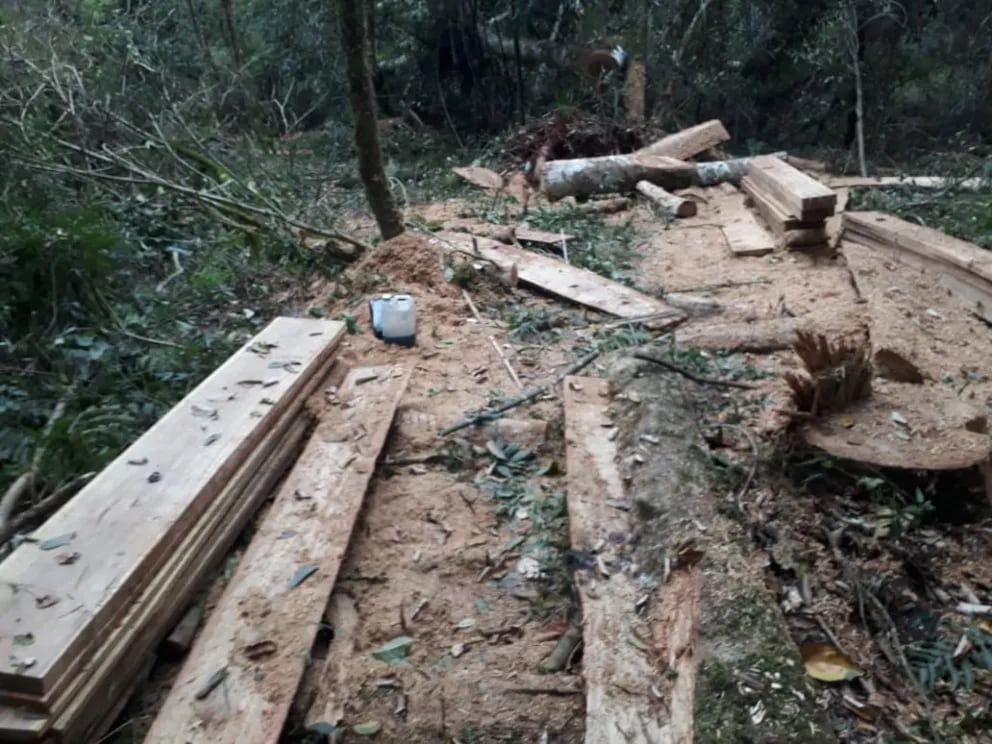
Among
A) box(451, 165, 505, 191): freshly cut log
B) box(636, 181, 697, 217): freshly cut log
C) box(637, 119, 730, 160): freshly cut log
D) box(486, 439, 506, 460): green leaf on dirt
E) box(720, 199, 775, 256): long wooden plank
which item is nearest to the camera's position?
box(486, 439, 506, 460): green leaf on dirt

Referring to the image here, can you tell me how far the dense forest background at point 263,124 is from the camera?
3.68 metres

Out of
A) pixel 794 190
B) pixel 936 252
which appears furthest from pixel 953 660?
pixel 794 190

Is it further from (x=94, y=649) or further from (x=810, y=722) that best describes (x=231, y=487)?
(x=810, y=722)

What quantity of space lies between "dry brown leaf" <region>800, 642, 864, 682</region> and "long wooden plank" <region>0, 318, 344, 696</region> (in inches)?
62.8

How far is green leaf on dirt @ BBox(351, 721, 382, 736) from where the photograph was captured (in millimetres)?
1804

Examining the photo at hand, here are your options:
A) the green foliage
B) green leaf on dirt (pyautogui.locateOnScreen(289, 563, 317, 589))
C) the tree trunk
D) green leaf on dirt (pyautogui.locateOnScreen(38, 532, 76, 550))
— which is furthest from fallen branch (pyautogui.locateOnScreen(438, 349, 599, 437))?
the tree trunk

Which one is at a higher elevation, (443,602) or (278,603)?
(278,603)

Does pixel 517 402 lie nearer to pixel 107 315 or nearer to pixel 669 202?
pixel 107 315

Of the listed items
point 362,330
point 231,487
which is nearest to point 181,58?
point 362,330

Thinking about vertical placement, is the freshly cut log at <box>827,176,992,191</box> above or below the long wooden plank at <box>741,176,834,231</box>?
below

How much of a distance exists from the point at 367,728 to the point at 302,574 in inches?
19.5

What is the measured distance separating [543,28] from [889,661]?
9666 millimetres

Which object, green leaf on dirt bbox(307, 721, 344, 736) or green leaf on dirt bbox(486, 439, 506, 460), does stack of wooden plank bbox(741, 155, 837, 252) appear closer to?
green leaf on dirt bbox(486, 439, 506, 460)

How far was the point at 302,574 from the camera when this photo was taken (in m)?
2.18
